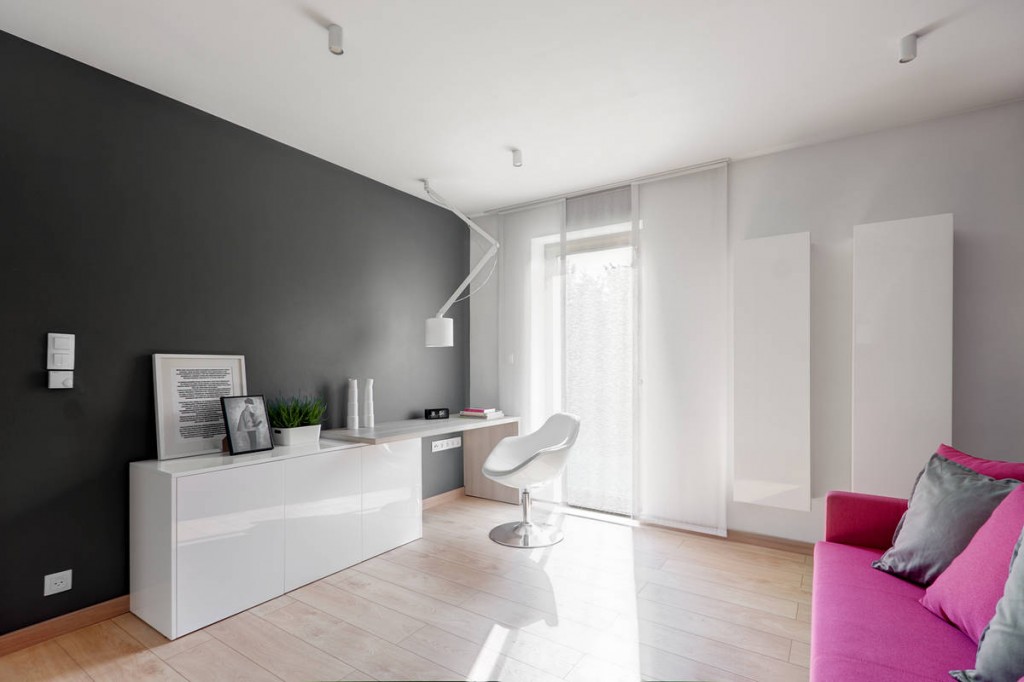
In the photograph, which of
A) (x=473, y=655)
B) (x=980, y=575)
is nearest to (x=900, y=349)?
(x=980, y=575)

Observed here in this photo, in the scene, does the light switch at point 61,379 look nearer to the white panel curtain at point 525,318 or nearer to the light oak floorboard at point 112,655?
the light oak floorboard at point 112,655

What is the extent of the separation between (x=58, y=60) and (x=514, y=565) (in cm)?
329

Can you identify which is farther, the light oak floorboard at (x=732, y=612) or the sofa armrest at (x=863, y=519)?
the light oak floorboard at (x=732, y=612)

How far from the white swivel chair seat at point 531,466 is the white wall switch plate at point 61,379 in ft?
7.03

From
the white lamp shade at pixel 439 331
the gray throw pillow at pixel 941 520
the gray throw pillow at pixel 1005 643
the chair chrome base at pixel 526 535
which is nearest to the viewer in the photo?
the gray throw pillow at pixel 1005 643

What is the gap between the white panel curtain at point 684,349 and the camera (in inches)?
133

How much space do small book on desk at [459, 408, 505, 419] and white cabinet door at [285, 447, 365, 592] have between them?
1.27 metres

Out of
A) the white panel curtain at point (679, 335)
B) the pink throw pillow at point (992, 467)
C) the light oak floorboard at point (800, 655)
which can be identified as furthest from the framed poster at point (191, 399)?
the pink throw pillow at point (992, 467)

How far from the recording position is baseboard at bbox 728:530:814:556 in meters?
3.08

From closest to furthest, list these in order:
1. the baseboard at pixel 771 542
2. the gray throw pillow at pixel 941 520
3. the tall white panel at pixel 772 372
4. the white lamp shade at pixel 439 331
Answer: the gray throw pillow at pixel 941 520, the tall white panel at pixel 772 372, the baseboard at pixel 771 542, the white lamp shade at pixel 439 331

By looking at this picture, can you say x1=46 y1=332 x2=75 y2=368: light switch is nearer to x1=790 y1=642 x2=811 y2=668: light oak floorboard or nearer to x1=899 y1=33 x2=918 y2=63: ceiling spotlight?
x1=790 y1=642 x2=811 y2=668: light oak floorboard

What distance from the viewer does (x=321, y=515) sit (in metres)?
2.73

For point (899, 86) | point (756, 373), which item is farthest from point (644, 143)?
point (756, 373)

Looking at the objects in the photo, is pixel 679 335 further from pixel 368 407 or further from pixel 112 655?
pixel 112 655
